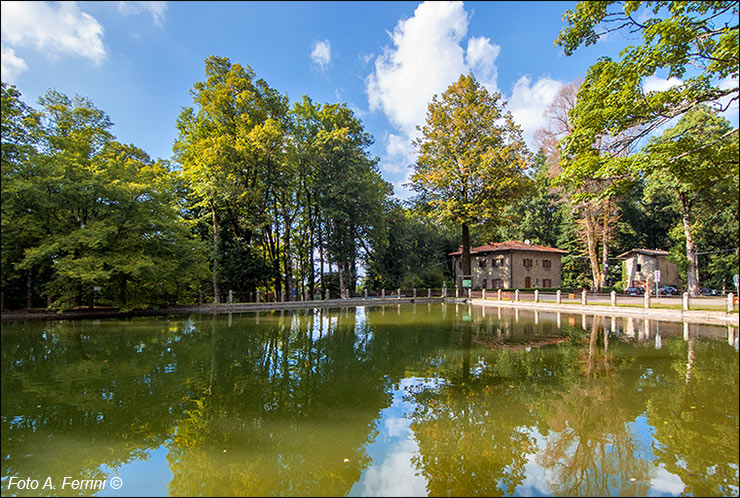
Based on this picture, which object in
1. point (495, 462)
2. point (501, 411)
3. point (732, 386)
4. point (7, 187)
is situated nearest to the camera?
point (495, 462)

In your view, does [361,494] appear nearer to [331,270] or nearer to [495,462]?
[495,462]

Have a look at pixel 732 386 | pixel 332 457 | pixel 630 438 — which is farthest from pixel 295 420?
pixel 732 386

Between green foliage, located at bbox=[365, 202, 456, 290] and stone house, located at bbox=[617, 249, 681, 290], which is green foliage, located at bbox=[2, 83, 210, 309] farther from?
stone house, located at bbox=[617, 249, 681, 290]

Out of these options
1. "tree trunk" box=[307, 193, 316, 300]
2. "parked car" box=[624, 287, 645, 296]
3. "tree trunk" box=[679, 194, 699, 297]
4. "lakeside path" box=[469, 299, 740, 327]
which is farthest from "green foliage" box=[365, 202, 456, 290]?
"tree trunk" box=[679, 194, 699, 297]

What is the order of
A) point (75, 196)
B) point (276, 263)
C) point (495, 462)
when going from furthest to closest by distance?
point (276, 263), point (75, 196), point (495, 462)

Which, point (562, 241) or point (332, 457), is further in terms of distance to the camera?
point (562, 241)

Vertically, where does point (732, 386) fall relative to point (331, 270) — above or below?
below

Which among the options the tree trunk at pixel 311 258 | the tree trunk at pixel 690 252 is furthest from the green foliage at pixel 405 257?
the tree trunk at pixel 690 252

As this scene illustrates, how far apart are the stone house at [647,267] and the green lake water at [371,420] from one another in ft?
87.2

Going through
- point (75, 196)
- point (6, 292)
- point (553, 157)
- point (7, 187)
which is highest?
point (553, 157)

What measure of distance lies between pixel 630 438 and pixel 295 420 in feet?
13.6

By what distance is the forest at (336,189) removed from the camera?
6031mm

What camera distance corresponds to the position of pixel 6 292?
459cm

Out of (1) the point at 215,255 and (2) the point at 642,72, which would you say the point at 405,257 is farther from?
(2) the point at 642,72
